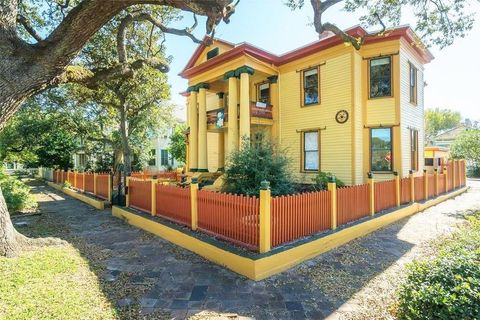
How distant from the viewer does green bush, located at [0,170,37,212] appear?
9.59 meters

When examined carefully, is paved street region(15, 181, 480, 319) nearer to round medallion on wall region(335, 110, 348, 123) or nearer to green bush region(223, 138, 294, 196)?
green bush region(223, 138, 294, 196)

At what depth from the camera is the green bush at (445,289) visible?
250cm

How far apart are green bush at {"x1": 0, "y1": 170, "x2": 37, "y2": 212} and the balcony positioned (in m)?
8.82

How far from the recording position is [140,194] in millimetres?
9031

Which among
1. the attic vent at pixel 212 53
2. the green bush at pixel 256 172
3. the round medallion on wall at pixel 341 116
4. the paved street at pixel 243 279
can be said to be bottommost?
the paved street at pixel 243 279

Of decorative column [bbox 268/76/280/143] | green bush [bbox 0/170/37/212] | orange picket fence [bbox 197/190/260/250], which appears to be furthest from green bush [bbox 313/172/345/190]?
green bush [bbox 0/170/37/212]

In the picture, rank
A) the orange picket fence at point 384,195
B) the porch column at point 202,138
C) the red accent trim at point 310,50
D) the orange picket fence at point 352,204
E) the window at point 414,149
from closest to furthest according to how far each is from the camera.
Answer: the orange picket fence at point 352,204 → the orange picket fence at point 384,195 → the red accent trim at point 310,50 → the window at point 414,149 → the porch column at point 202,138

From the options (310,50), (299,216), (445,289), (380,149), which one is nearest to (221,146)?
(310,50)

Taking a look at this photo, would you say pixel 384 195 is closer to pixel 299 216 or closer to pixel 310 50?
pixel 299 216

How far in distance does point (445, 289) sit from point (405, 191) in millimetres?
7992

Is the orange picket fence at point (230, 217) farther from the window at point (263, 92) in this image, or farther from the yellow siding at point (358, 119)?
the window at point (263, 92)

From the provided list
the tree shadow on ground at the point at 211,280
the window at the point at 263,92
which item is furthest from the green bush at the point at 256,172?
the window at the point at 263,92

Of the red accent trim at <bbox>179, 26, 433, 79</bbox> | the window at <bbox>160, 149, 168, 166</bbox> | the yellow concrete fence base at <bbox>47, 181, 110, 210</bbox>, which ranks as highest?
the red accent trim at <bbox>179, 26, 433, 79</bbox>

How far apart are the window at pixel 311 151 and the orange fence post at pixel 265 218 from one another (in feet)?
26.7
